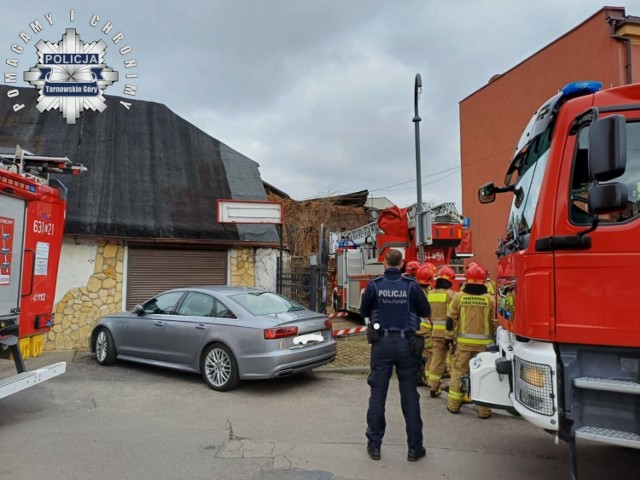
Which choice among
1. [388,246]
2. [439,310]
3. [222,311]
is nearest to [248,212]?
[388,246]

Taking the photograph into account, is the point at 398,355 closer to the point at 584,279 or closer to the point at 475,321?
the point at 475,321

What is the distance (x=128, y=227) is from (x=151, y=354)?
489 cm

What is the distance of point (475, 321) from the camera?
5707 mm

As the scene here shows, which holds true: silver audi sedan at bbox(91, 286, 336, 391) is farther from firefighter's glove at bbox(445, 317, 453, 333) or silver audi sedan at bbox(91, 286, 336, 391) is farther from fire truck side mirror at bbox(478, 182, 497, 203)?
fire truck side mirror at bbox(478, 182, 497, 203)

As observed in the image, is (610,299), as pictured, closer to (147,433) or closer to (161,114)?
(147,433)

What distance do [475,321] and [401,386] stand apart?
164 cm

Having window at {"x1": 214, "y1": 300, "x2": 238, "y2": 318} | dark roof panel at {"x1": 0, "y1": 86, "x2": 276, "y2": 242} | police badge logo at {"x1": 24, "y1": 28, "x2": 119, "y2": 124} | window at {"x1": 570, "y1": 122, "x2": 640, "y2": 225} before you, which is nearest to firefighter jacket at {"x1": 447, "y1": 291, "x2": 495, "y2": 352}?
window at {"x1": 570, "y1": 122, "x2": 640, "y2": 225}

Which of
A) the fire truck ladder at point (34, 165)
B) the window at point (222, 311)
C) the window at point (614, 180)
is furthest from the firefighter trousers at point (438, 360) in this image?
the fire truck ladder at point (34, 165)

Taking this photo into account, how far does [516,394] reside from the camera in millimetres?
3457

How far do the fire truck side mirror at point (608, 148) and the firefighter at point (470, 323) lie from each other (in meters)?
3.04

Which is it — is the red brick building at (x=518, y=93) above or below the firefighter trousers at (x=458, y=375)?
above

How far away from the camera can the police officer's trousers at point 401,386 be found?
14.5ft

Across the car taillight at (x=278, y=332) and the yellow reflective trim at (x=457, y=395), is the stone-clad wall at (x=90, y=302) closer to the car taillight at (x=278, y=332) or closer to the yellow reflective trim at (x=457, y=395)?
the car taillight at (x=278, y=332)

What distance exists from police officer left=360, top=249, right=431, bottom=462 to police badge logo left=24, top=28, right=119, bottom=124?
43.3ft
